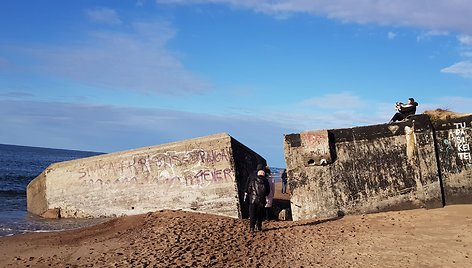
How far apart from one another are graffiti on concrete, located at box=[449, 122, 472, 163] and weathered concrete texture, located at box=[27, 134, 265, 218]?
4846 mm

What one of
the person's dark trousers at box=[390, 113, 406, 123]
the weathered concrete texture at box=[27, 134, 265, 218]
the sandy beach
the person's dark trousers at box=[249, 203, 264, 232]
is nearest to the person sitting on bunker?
the person's dark trousers at box=[390, 113, 406, 123]

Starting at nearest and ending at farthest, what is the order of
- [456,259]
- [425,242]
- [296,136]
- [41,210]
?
[456,259] → [425,242] → [296,136] → [41,210]

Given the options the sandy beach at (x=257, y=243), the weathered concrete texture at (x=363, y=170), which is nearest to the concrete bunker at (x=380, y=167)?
the weathered concrete texture at (x=363, y=170)

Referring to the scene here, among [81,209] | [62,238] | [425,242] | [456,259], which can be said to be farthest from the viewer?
[81,209]

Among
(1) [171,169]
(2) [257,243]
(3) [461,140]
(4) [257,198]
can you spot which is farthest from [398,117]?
(1) [171,169]

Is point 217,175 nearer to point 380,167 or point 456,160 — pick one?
point 380,167

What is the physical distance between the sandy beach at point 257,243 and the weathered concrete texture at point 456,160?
1.08 ft

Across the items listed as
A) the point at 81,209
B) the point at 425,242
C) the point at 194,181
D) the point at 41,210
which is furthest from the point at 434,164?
the point at 41,210

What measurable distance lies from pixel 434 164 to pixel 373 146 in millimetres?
1324

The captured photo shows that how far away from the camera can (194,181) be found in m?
10.1

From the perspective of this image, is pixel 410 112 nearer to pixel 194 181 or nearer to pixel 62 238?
pixel 194 181

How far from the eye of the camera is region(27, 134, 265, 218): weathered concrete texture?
9.84 metres

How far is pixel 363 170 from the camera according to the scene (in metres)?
9.35

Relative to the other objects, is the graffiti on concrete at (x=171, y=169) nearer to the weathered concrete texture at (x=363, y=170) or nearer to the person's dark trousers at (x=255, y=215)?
the person's dark trousers at (x=255, y=215)
